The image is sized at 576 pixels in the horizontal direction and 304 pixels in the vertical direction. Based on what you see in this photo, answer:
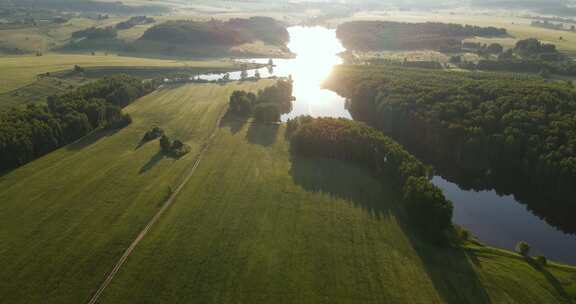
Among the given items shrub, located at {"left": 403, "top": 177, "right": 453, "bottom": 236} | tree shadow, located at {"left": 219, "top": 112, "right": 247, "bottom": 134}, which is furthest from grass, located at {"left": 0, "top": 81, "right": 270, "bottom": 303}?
shrub, located at {"left": 403, "top": 177, "right": 453, "bottom": 236}

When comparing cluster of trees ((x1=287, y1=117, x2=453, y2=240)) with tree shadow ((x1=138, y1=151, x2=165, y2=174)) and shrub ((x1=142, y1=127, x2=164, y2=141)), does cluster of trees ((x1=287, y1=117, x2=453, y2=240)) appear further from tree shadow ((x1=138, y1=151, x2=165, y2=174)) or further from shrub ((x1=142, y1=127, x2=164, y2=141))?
shrub ((x1=142, y1=127, x2=164, y2=141))

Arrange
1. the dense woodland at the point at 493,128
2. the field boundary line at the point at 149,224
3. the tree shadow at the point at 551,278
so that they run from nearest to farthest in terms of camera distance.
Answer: the field boundary line at the point at 149,224 < the tree shadow at the point at 551,278 < the dense woodland at the point at 493,128

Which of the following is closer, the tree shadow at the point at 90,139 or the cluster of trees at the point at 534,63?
the tree shadow at the point at 90,139

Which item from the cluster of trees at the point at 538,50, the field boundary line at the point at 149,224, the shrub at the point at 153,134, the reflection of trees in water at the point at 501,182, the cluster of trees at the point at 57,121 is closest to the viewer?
the field boundary line at the point at 149,224

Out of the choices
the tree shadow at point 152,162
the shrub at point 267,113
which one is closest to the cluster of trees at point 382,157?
the shrub at point 267,113

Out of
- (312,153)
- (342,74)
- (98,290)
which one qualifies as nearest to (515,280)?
(312,153)

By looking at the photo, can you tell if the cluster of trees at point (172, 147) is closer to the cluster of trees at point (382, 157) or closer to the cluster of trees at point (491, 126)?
the cluster of trees at point (382, 157)
